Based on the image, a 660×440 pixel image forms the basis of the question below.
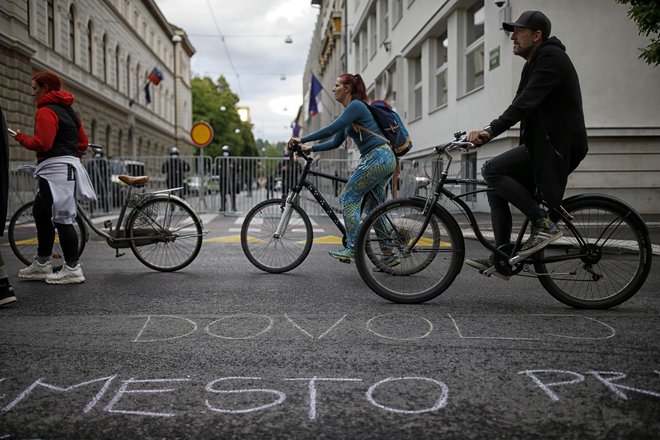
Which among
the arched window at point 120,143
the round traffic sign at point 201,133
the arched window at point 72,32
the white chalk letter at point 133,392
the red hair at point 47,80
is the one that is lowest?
the white chalk letter at point 133,392

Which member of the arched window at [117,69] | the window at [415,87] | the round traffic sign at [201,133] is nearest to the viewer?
the round traffic sign at [201,133]

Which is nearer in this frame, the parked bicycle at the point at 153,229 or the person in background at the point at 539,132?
the person in background at the point at 539,132

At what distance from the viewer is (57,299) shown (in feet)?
15.8

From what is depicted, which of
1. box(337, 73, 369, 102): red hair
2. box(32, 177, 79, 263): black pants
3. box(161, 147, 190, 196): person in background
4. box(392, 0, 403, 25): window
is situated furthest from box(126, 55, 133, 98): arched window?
box(337, 73, 369, 102): red hair

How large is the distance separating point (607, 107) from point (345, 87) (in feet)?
29.2

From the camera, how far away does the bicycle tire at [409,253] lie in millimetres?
4523

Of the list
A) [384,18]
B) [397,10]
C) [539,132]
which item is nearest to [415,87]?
[397,10]

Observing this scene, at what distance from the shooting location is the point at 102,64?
36.9 m

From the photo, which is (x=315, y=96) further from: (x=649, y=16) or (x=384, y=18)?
(x=649, y=16)

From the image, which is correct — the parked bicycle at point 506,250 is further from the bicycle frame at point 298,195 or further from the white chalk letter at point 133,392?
the white chalk letter at point 133,392

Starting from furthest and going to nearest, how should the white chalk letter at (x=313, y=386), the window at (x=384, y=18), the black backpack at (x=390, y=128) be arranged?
the window at (x=384, y=18) < the black backpack at (x=390, y=128) < the white chalk letter at (x=313, y=386)

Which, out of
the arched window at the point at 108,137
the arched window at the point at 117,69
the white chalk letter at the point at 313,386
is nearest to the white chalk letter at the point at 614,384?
the white chalk letter at the point at 313,386

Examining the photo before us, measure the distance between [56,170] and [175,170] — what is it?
12.3 meters

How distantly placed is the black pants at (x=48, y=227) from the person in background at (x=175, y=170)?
1188 cm
